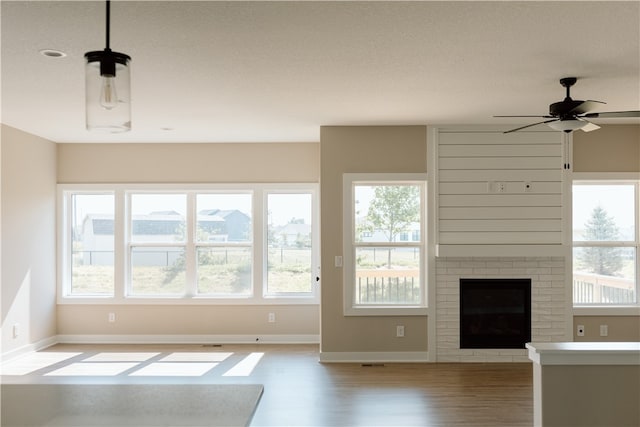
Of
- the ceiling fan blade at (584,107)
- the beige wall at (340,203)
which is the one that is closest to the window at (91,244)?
the beige wall at (340,203)

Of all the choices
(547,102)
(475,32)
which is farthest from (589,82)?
(475,32)

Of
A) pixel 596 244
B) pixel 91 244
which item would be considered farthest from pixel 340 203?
pixel 91 244

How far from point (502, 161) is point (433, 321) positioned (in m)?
1.94

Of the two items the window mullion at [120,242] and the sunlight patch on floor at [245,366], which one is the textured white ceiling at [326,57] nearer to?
the window mullion at [120,242]

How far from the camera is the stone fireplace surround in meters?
5.50

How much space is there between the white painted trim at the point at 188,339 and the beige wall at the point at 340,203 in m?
1.01

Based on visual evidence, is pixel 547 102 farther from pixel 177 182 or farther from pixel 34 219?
pixel 34 219

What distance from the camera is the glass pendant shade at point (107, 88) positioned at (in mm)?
1493

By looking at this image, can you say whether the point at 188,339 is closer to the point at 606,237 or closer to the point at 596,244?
the point at 596,244

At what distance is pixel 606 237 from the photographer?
5770mm

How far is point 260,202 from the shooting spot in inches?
258

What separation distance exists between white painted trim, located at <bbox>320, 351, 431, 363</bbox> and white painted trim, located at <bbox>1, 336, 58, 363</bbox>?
11.3ft

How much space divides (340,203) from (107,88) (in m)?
4.20

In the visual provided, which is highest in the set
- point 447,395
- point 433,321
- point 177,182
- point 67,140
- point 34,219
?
point 67,140
